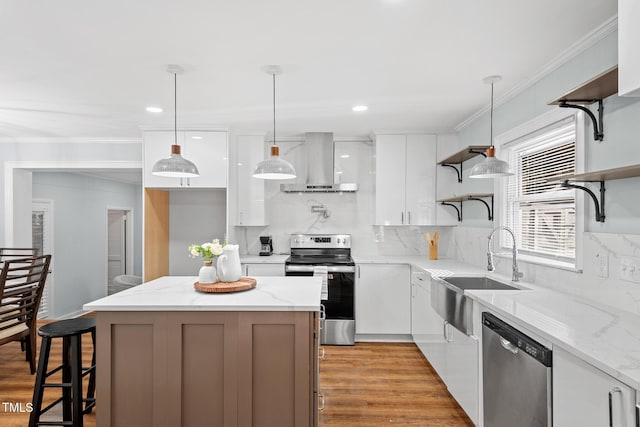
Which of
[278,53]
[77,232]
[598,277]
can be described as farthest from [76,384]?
[77,232]

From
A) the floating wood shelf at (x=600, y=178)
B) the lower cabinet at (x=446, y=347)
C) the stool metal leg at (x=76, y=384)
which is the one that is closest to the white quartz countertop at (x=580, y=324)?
the lower cabinet at (x=446, y=347)

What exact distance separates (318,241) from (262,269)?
33.7 inches

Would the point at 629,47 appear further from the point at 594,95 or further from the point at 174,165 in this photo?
the point at 174,165

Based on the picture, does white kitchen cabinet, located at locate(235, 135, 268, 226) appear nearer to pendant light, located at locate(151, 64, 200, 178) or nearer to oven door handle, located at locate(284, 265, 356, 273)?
oven door handle, located at locate(284, 265, 356, 273)

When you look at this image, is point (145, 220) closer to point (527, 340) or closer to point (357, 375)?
point (357, 375)

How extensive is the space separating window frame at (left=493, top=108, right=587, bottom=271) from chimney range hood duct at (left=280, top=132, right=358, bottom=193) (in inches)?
69.2

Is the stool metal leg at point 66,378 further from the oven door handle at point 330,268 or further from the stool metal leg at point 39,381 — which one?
the oven door handle at point 330,268

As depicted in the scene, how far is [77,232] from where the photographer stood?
253 inches

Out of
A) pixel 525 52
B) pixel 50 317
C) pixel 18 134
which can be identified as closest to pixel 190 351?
pixel 525 52

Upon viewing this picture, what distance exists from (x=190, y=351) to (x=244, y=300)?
40 cm

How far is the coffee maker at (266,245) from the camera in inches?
175

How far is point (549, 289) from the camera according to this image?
2400 mm

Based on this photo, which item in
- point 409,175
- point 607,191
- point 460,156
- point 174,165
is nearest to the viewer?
point 607,191

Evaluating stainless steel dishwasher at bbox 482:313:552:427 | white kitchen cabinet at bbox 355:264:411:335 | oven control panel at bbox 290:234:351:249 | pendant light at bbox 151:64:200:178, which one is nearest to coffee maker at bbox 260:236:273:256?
oven control panel at bbox 290:234:351:249
